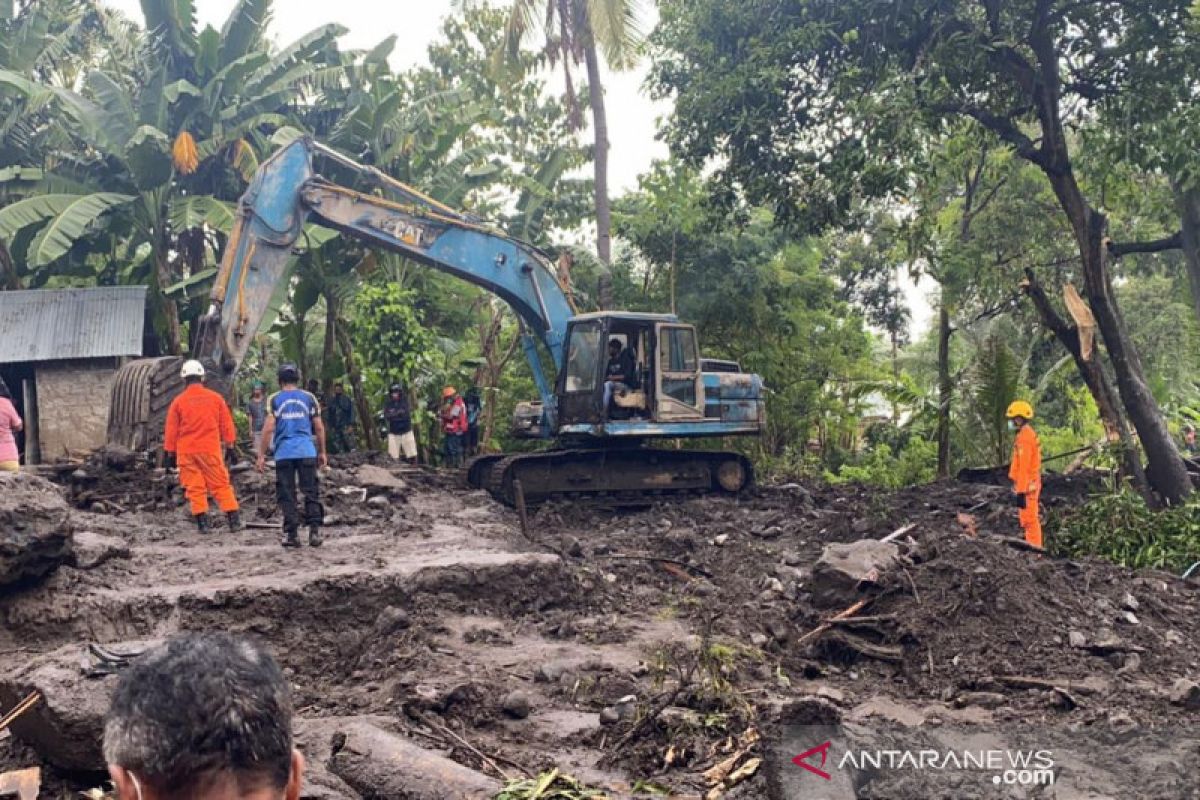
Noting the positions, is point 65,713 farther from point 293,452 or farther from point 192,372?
point 192,372

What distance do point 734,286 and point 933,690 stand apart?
1325 cm

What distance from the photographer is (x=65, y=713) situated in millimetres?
4230

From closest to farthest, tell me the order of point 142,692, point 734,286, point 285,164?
point 142,692
point 285,164
point 734,286

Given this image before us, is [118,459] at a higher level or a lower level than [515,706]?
higher

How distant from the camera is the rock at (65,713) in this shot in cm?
424

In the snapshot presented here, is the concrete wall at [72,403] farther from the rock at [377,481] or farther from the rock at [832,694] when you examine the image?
the rock at [832,694]

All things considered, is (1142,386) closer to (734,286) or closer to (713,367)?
(713,367)

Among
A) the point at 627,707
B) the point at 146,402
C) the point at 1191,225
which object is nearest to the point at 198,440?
the point at 146,402

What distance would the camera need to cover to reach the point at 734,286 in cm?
1928

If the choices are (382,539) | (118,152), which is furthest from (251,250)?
(118,152)

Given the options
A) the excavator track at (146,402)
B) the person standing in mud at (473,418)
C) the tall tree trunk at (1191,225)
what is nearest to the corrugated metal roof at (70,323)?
the excavator track at (146,402)

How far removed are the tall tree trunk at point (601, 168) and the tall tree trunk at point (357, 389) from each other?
14.6ft

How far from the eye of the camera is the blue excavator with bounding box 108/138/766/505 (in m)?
12.1

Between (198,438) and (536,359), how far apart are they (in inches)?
242
